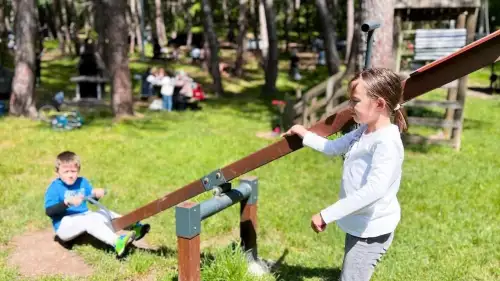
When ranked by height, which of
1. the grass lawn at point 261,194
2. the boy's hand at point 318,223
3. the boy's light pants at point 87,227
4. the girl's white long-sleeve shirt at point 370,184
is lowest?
the grass lawn at point 261,194

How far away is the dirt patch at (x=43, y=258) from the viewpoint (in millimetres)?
4332

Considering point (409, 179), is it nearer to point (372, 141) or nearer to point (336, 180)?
point (336, 180)

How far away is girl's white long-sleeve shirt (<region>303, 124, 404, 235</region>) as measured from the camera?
2588 mm

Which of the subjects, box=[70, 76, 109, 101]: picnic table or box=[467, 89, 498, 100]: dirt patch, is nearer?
box=[70, 76, 109, 101]: picnic table

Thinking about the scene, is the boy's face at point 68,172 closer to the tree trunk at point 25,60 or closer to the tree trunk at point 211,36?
the tree trunk at point 25,60

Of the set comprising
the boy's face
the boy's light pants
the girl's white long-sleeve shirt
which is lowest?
the boy's light pants

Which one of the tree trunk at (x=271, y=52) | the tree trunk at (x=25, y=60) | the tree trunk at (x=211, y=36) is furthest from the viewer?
the tree trunk at (x=211, y=36)

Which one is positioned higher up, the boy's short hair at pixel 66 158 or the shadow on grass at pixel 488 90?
the boy's short hair at pixel 66 158

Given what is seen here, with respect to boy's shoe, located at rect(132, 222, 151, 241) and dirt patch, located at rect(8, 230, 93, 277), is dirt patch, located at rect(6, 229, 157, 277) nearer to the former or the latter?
dirt patch, located at rect(8, 230, 93, 277)

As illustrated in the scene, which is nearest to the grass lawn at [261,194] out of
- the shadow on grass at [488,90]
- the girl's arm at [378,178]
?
the girl's arm at [378,178]

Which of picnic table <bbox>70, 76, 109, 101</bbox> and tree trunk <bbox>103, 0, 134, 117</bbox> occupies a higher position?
tree trunk <bbox>103, 0, 134, 117</bbox>

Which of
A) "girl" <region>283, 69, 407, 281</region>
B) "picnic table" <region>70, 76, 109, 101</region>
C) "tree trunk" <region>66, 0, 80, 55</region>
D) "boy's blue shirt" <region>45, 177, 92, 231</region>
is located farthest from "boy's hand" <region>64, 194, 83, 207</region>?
"tree trunk" <region>66, 0, 80, 55</region>

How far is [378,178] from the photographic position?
2576mm

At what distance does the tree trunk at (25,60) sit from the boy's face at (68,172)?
26.8ft
